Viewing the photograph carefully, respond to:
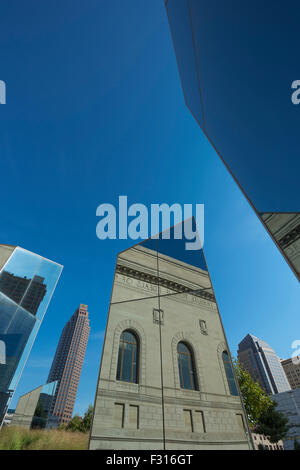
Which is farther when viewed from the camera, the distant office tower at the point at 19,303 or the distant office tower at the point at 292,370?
the distant office tower at the point at 292,370

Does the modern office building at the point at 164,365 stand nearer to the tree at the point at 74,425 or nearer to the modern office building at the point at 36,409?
the tree at the point at 74,425

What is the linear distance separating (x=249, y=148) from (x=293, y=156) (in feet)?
4.81

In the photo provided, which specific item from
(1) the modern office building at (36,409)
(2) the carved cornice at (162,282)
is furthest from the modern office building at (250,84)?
(1) the modern office building at (36,409)

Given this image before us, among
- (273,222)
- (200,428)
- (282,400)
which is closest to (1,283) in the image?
(200,428)

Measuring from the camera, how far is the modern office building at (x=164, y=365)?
15.6 ft

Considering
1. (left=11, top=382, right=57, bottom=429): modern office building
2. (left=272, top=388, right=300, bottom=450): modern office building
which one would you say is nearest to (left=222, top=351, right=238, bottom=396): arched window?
(left=11, top=382, right=57, bottom=429): modern office building

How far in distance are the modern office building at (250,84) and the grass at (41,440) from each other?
839 cm

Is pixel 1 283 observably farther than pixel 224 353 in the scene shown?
Yes

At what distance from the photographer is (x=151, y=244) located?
330 inches

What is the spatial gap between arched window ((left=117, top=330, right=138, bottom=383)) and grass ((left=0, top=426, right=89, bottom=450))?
1401 millimetres

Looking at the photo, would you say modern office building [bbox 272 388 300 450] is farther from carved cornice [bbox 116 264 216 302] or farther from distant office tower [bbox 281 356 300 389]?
distant office tower [bbox 281 356 300 389]

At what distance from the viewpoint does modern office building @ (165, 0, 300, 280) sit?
11.3ft

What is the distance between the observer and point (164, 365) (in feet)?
19.1

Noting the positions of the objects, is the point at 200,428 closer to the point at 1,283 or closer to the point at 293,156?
the point at 293,156
